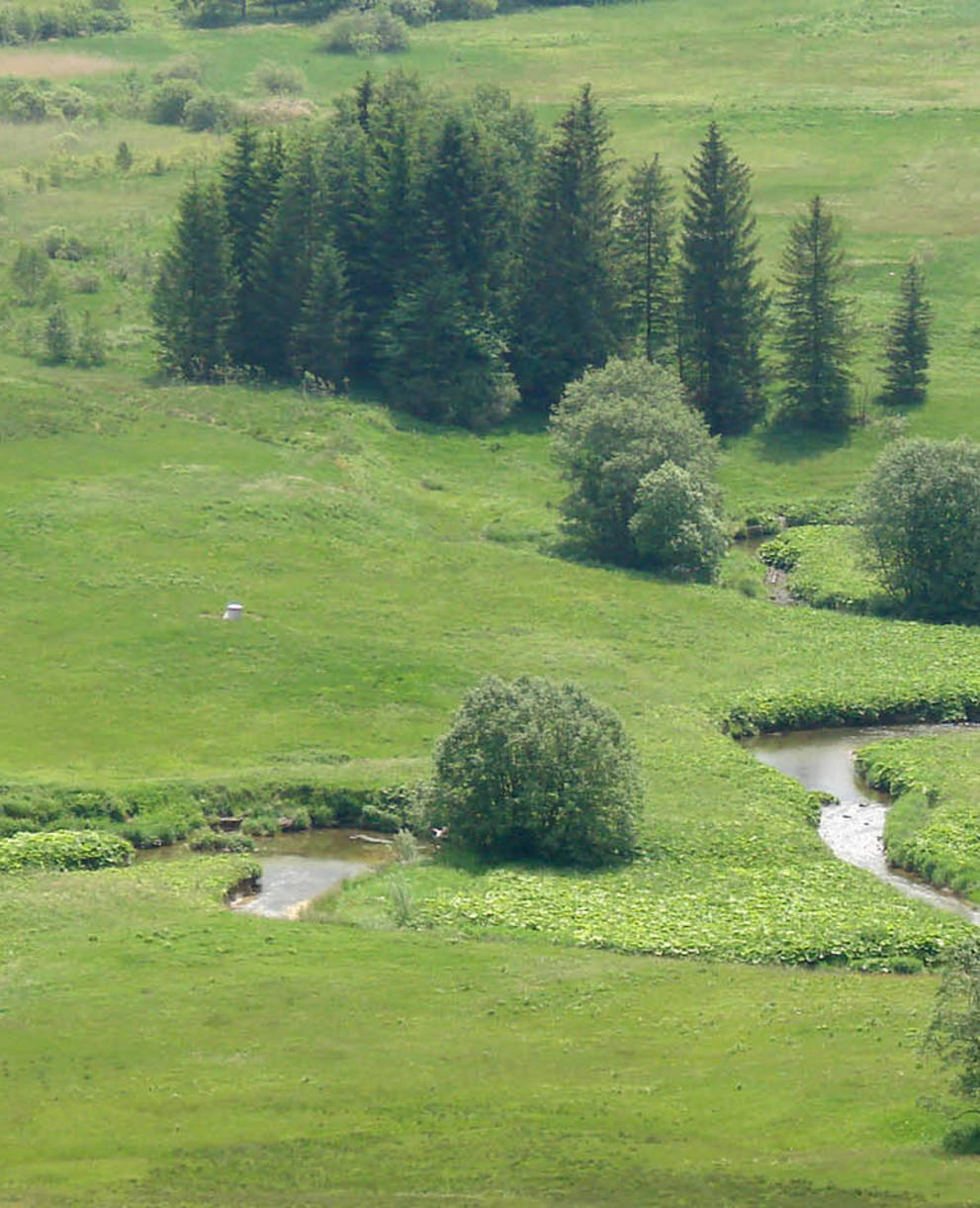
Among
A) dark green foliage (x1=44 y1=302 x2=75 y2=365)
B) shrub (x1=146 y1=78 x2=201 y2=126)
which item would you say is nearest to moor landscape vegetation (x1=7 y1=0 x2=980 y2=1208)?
dark green foliage (x1=44 y1=302 x2=75 y2=365)

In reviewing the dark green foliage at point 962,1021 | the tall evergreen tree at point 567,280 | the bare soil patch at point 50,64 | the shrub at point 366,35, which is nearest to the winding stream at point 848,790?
the dark green foliage at point 962,1021

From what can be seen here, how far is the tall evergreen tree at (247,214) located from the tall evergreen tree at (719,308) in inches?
895

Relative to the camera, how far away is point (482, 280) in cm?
12750

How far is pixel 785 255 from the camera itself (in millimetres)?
125812

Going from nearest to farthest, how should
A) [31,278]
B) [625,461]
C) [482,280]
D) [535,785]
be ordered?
→ 1. [535,785]
2. [625,461]
3. [482,280]
4. [31,278]

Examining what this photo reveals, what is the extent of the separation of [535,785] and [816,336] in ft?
187

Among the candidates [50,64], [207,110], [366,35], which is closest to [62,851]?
[207,110]

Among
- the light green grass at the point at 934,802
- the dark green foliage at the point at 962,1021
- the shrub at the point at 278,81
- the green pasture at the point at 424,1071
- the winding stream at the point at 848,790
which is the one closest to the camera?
the green pasture at the point at 424,1071

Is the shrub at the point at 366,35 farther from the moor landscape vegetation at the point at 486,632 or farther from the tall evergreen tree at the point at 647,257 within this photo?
the tall evergreen tree at the point at 647,257

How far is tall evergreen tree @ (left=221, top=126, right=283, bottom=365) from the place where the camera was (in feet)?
416

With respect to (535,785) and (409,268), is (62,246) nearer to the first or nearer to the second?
(409,268)

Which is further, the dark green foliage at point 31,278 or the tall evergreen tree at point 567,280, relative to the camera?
the dark green foliage at point 31,278

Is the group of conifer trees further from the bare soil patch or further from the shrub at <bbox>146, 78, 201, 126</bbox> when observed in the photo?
the bare soil patch

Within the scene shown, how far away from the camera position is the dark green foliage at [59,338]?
125 metres
